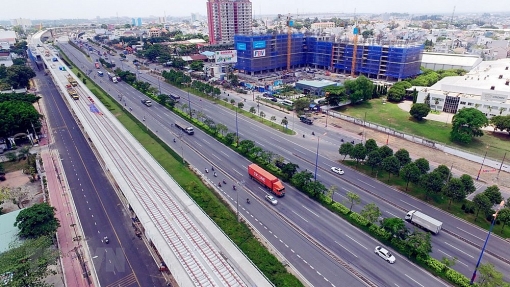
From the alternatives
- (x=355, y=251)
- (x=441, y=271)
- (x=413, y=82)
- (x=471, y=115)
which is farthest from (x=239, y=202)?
(x=413, y=82)

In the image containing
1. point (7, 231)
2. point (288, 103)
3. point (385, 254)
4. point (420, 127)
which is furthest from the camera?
point (288, 103)

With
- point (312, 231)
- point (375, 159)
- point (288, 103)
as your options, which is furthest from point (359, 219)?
point (288, 103)

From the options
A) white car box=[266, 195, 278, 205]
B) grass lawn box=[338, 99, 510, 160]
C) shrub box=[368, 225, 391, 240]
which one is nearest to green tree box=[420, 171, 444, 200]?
shrub box=[368, 225, 391, 240]

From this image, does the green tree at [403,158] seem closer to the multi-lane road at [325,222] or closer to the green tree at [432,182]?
the multi-lane road at [325,222]

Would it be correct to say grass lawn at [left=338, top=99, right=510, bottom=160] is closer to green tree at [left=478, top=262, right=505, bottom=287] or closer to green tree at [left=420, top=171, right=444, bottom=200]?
green tree at [left=420, top=171, right=444, bottom=200]

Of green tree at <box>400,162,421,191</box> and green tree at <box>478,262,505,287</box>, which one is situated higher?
green tree at <box>400,162,421,191</box>

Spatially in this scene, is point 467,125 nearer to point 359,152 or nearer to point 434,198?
point 434,198
